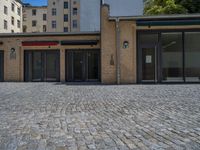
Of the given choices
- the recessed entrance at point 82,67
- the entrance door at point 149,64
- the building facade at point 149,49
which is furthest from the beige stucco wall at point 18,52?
the entrance door at point 149,64

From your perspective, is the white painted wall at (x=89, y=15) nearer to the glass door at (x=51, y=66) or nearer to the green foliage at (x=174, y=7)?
the green foliage at (x=174, y=7)

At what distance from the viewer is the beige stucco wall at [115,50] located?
1756cm

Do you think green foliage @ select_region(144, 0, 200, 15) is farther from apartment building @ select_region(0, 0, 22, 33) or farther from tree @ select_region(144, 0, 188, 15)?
apartment building @ select_region(0, 0, 22, 33)

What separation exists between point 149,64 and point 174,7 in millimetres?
14658

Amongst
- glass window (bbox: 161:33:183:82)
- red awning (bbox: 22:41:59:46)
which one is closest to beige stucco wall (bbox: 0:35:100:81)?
red awning (bbox: 22:41:59:46)

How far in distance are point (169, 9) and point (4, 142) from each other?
27937mm

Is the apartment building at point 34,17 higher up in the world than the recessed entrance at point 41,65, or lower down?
higher up

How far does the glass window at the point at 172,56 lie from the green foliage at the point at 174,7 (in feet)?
42.6

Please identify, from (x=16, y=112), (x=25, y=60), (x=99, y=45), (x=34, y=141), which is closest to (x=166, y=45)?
(x=99, y=45)

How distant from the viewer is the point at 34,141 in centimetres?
477

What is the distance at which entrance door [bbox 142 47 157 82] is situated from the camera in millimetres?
17609

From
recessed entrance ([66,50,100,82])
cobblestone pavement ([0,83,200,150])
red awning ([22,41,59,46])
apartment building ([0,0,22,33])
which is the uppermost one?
apartment building ([0,0,22,33])

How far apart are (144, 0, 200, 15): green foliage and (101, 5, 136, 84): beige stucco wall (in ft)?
44.7

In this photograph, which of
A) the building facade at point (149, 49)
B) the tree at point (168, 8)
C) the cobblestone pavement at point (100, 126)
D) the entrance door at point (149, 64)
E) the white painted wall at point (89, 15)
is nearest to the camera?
the cobblestone pavement at point (100, 126)
